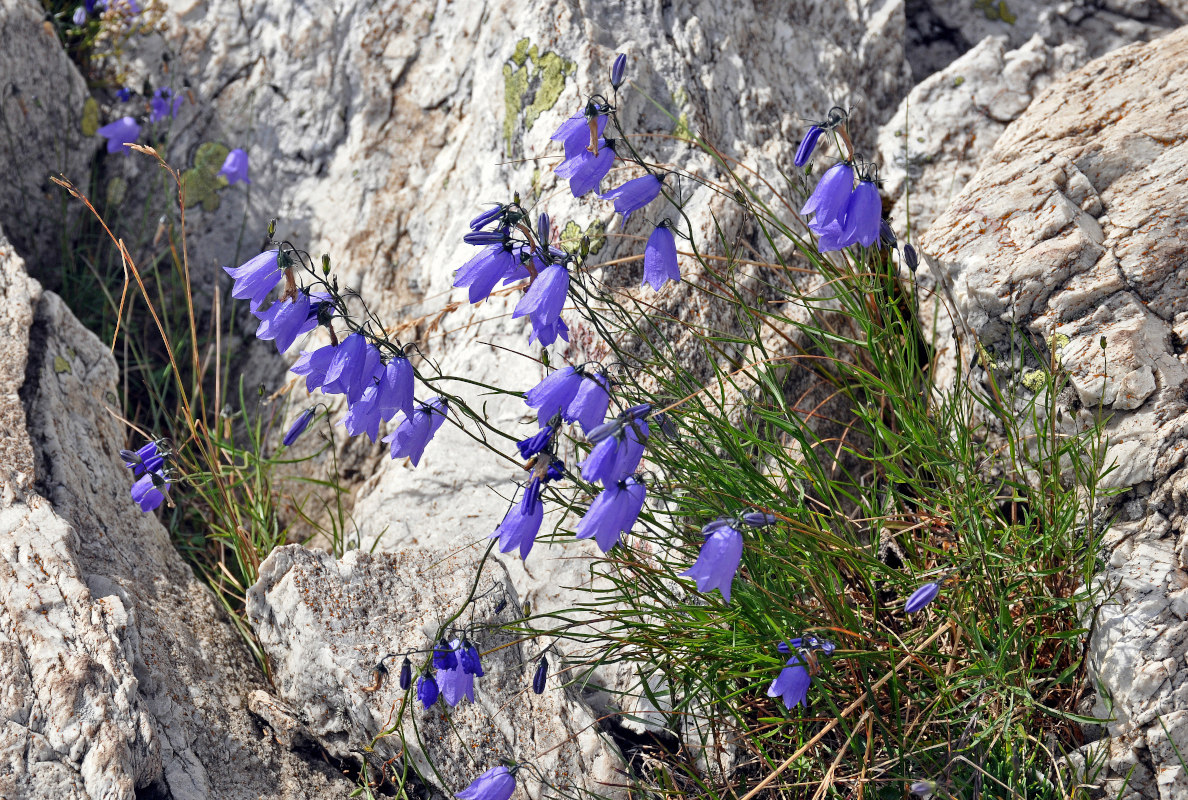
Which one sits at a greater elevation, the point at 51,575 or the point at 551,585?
the point at 51,575

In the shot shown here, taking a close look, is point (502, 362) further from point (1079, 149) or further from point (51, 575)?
point (1079, 149)

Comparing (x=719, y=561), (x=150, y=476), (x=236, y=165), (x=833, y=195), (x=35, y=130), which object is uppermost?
(x=35, y=130)

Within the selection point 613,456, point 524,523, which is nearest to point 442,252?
point 524,523

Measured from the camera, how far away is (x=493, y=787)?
2.24 metres

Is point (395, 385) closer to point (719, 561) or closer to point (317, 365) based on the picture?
point (317, 365)

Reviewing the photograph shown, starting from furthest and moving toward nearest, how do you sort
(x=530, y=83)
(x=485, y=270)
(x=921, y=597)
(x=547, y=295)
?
(x=530, y=83)
(x=921, y=597)
(x=485, y=270)
(x=547, y=295)

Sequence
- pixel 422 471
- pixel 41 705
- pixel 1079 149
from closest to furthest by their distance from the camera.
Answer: pixel 41 705
pixel 1079 149
pixel 422 471

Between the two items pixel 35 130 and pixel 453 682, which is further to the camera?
pixel 35 130

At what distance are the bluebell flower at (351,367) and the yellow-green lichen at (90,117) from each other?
333 cm

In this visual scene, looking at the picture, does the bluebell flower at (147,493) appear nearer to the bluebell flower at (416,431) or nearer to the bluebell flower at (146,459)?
the bluebell flower at (146,459)

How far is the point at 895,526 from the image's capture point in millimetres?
2896

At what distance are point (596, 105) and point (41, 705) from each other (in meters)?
2.21

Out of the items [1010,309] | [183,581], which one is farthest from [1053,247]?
[183,581]

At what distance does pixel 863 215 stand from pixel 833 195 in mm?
102
